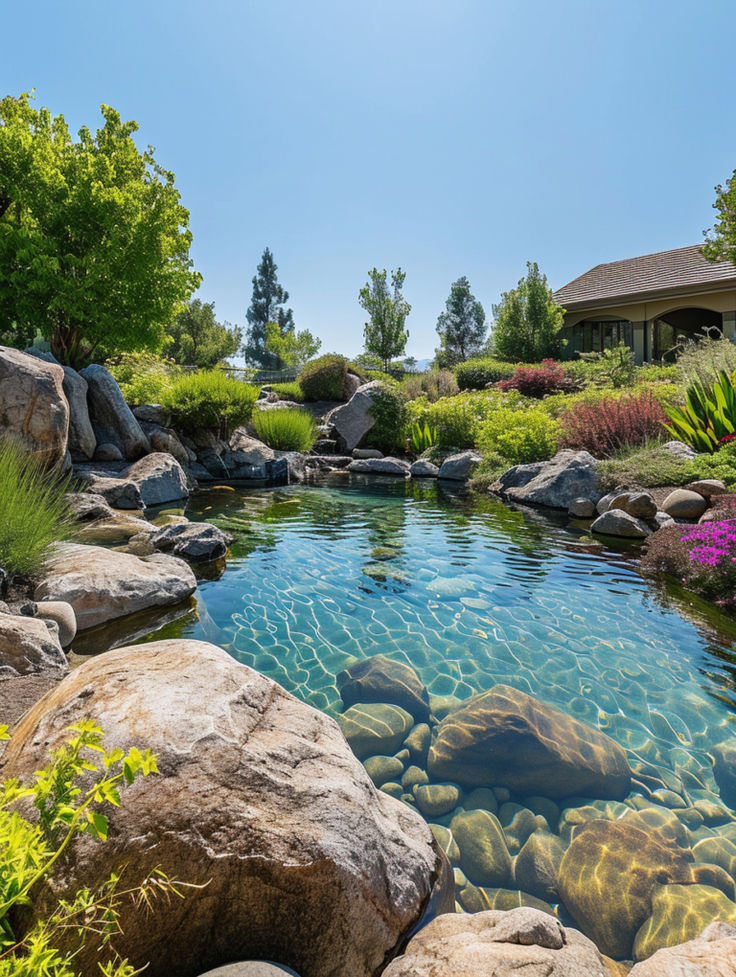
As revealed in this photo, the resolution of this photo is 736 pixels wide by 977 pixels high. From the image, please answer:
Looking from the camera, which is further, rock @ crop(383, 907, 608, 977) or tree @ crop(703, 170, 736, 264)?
tree @ crop(703, 170, 736, 264)

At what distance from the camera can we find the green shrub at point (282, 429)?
48.7 ft

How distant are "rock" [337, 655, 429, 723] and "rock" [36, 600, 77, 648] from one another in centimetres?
204

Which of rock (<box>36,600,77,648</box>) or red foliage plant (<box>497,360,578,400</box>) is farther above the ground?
red foliage plant (<box>497,360,578,400</box>)

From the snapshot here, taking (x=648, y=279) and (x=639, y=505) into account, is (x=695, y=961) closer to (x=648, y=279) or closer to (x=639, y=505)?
(x=639, y=505)

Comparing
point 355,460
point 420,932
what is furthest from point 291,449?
point 420,932

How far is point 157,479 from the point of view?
30.8 ft

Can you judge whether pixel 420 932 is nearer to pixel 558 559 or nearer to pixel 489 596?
pixel 489 596

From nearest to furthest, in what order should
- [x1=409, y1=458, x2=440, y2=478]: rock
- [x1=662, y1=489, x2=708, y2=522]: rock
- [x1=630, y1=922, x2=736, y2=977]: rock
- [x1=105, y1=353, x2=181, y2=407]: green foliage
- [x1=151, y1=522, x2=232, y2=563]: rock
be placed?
[x1=630, y1=922, x2=736, y2=977]: rock → [x1=151, y1=522, x2=232, y2=563]: rock → [x1=662, y1=489, x2=708, y2=522]: rock → [x1=105, y1=353, x2=181, y2=407]: green foliage → [x1=409, y1=458, x2=440, y2=478]: rock

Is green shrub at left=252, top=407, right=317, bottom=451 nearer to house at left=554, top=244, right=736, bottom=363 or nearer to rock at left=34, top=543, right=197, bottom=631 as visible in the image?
rock at left=34, top=543, right=197, bottom=631

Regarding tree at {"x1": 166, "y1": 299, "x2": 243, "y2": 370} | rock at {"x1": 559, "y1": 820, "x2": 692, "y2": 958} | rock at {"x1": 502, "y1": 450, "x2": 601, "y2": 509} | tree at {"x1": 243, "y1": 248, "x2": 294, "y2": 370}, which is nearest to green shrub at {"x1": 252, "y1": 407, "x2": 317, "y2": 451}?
rock at {"x1": 502, "y1": 450, "x2": 601, "y2": 509}

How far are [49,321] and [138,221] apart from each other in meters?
3.08

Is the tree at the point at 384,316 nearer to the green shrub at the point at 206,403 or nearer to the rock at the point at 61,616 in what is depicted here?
the green shrub at the point at 206,403

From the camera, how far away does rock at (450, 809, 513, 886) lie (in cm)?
222

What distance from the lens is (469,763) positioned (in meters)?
2.80
